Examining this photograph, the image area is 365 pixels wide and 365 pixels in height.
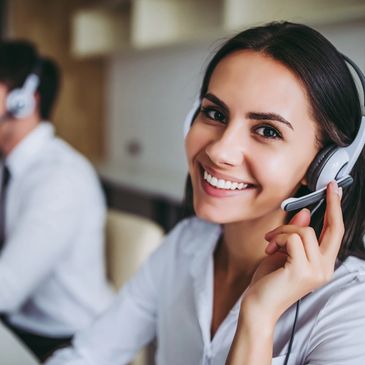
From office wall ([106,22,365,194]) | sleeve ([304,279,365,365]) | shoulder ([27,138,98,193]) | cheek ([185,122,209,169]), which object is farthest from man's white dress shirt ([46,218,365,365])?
office wall ([106,22,365,194])

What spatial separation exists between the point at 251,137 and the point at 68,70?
329 cm

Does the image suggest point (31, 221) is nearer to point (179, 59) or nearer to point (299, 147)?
point (299, 147)

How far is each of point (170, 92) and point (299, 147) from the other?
8.09 ft

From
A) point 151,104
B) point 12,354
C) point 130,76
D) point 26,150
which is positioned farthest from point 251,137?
point 130,76

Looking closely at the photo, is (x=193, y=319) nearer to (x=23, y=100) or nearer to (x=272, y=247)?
(x=272, y=247)

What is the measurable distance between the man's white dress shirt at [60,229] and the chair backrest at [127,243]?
0.04 meters

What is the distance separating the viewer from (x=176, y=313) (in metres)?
0.94

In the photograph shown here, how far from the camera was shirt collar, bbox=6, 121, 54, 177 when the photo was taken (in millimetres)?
1602

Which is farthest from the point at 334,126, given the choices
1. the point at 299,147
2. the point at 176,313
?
the point at 176,313

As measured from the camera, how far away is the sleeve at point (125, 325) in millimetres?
990

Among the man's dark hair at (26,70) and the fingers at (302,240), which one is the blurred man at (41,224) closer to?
the man's dark hair at (26,70)

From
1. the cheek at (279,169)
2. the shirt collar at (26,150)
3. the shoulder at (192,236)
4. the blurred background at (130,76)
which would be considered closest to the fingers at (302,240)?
the cheek at (279,169)

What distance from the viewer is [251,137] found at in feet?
2.38

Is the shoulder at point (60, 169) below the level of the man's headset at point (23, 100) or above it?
below
